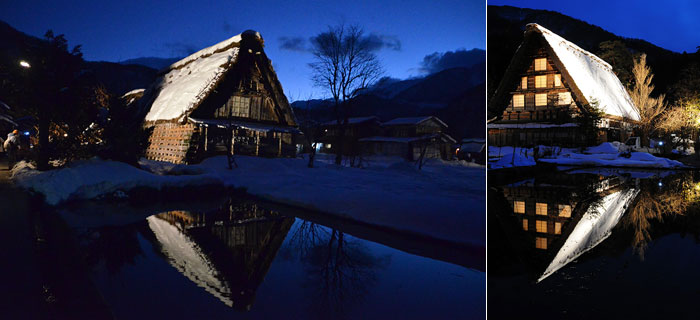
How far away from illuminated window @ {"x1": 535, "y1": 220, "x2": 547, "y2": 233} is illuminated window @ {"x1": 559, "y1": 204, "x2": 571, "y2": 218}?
802 mm

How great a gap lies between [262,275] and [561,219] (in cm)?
521

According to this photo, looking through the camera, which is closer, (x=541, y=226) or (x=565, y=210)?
(x=541, y=226)

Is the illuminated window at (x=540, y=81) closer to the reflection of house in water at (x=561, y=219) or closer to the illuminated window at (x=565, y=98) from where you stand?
the illuminated window at (x=565, y=98)

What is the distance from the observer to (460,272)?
436 centimetres

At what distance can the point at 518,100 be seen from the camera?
31781 mm

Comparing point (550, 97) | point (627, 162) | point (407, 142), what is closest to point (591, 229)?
point (627, 162)

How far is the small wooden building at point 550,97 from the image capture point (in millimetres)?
28531

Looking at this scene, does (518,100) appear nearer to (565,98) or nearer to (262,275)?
(565,98)

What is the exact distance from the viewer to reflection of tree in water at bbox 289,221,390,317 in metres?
3.45

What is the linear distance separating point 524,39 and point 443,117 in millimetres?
38829

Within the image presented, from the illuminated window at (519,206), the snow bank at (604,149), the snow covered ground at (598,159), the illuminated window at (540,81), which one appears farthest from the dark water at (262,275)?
the illuminated window at (540,81)

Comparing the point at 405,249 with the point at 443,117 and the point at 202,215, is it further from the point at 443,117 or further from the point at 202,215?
the point at 443,117

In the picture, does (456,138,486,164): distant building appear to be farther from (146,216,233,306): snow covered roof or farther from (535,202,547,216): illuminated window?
(146,216,233,306): snow covered roof

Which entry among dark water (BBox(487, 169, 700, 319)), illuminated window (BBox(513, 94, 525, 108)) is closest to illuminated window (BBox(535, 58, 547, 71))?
illuminated window (BBox(513, 94, 525, 108))
